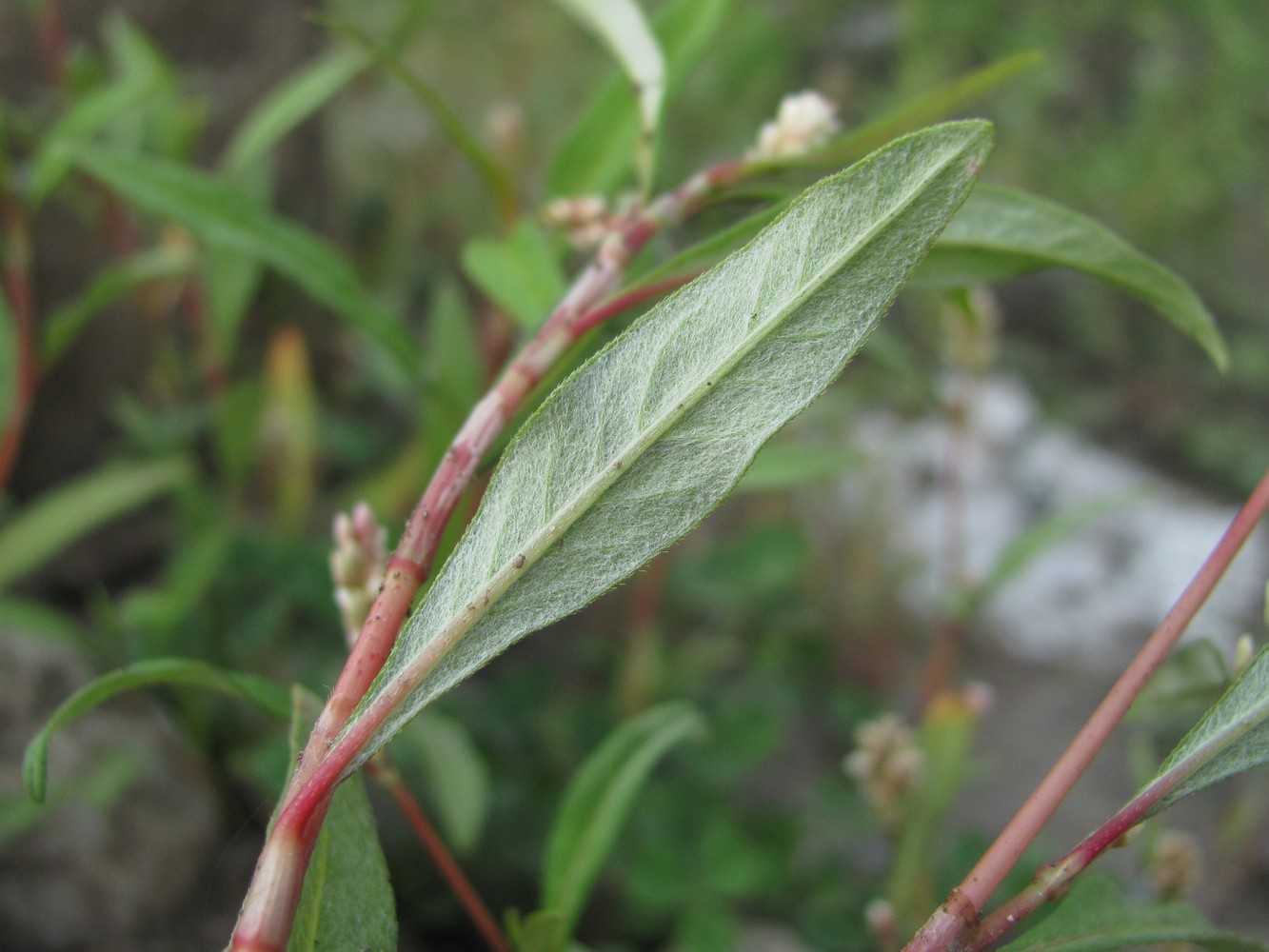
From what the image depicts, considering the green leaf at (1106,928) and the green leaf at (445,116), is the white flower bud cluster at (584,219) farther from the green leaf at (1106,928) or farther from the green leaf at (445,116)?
the green leaf at (1106,928)

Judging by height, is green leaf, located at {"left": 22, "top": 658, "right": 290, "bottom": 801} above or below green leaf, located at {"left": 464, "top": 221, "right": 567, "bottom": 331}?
below

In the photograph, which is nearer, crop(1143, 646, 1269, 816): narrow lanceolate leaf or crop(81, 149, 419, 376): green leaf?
crop(1143, 646, 1269, 816): narrow lanceolate leaf

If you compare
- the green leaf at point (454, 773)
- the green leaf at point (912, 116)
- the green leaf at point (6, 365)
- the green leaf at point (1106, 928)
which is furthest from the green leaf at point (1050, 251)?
the green leaf at point (6, 365)

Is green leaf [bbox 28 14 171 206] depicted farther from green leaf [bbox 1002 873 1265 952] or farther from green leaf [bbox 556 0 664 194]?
green leaf [bbox 1002 873 1265 952]

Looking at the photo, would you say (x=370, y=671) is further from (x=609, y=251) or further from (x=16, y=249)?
(x=16, y=249)

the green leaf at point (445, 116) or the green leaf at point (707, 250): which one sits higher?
the green leaf at point (445, 116)

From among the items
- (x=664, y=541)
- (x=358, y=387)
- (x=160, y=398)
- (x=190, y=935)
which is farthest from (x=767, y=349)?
(x=358, y=387)

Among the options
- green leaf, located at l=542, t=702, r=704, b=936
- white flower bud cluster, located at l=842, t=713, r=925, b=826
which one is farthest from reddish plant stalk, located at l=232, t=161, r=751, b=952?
white flower bud cluster, located at l=842, t=713, r=925, b=826
